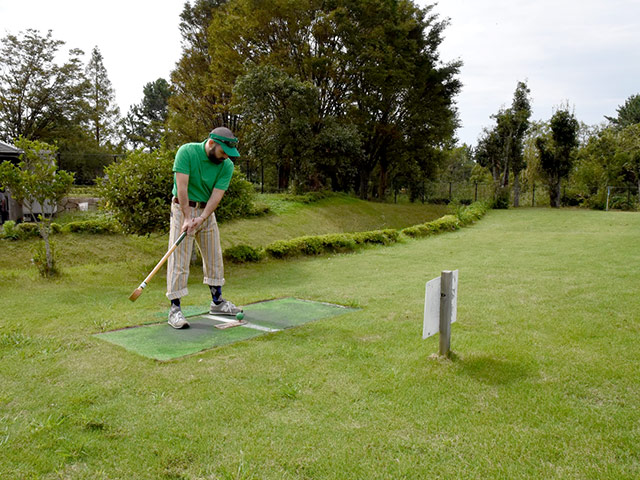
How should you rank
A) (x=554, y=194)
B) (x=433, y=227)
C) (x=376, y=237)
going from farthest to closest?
1. (x=554, y=194)
2. (x=433, y=227)
3. (x=376, y=237)

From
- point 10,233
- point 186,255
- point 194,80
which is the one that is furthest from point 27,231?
point 194,80

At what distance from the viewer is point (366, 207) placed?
2756cm

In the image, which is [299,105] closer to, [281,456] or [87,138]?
[281,456]

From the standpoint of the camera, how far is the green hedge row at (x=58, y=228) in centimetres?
1202

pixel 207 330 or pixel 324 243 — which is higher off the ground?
pixel 324 243

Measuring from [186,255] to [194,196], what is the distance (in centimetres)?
69

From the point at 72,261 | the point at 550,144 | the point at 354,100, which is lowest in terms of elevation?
the point at 72,261

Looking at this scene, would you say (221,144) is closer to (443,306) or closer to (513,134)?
(443,306)

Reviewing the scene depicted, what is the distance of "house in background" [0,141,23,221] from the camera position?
575 inches

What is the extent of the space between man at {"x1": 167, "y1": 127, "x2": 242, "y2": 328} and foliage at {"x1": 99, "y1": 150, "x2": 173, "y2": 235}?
4736 mm

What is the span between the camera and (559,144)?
3059cm

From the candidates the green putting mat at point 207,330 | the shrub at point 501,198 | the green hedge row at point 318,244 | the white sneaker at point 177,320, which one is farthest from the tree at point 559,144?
the white sneaker at point 177,320

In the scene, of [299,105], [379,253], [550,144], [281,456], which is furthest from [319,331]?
[550,144]

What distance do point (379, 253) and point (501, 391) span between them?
9.69 m
